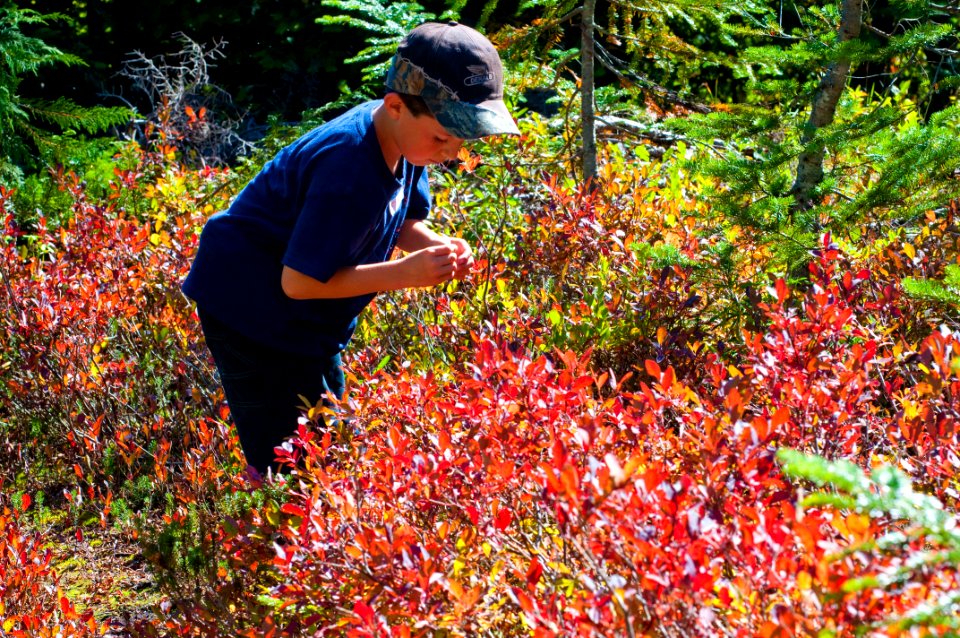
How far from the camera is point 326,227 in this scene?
2.24m

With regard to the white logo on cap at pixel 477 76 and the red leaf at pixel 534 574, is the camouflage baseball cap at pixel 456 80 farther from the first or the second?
the red leaf at pixel 534 574

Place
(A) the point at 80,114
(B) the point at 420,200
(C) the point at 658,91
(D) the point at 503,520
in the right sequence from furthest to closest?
(A) the point at 80,114
(C) the point at 658,91
(B) the point at 420,200
(D) the point at 503,520

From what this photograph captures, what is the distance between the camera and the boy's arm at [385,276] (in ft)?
7.63

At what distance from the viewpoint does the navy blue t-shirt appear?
2254mm

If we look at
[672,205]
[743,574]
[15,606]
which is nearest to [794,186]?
[672,205]

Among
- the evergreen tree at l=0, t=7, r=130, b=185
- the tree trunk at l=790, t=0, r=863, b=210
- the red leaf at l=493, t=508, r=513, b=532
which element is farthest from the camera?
the evergreen tree at l=0, t=7, r=130, b=185

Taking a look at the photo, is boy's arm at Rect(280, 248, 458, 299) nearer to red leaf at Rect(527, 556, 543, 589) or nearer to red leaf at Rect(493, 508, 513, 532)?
red leaf at Rect(493, 508, 513, 532)

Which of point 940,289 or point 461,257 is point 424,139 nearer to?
point 461,257

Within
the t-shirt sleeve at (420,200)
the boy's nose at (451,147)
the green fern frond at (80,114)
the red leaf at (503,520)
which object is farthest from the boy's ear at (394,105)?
the green fern frond at (80,114)

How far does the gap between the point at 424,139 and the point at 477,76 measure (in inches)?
7.7

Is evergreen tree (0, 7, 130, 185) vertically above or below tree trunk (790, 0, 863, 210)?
below

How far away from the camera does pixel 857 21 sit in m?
3.16

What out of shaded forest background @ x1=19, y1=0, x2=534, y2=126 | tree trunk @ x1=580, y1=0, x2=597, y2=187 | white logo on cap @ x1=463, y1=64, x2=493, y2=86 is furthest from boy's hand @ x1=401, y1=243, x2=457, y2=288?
shaded forest background @ x1=19, y1=0, x2=534, y2=126

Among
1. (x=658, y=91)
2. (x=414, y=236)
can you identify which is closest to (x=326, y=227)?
(x=414, y=236)
